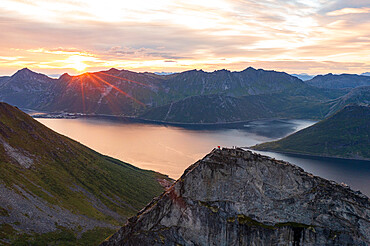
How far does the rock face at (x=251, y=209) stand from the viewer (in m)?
52.3

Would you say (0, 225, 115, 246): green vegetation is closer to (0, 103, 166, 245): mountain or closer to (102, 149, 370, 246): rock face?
(0, 103, 166, 245): mountain

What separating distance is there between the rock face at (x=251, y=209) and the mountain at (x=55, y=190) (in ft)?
166

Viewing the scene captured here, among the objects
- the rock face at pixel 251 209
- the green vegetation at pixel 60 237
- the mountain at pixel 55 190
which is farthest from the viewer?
the mountain at pixel 55 190

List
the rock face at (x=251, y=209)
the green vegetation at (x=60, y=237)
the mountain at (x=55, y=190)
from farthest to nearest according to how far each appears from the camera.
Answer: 1. the mountain at (x=55, y=190)
2. the green vegetation at (x=60, y=237)
3. the rock face at (x=251, y=209)

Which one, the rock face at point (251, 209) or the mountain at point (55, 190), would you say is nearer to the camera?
the rock face at point (251, 209)

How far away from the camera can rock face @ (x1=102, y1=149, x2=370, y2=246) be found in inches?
2061

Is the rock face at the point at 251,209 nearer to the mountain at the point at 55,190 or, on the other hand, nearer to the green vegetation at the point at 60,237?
the green vegetation at the point at 60,237

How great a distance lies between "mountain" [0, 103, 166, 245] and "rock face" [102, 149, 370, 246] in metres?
50.5

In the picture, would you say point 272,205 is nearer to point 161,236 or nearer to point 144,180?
point 161,236

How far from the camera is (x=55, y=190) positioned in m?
126

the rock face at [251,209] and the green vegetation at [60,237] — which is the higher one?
the rock face at [251,209]

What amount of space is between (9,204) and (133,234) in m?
62.5

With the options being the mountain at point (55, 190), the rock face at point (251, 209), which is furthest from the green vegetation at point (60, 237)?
the rock face at point (251, 209)

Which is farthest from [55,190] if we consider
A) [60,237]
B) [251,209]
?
[251,209]
